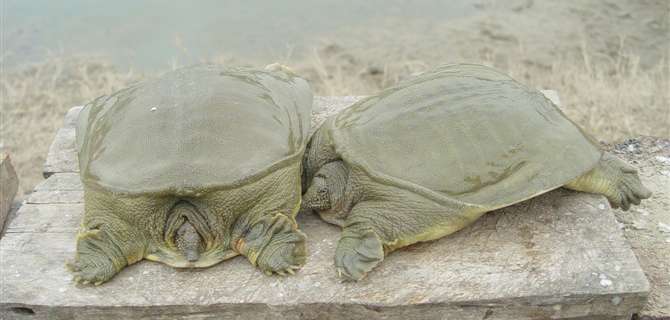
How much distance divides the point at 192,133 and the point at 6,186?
4.30ft

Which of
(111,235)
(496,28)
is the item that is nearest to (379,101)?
(111,235)

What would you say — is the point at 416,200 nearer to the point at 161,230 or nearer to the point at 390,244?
the point at 390,244

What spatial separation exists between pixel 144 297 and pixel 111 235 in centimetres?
23

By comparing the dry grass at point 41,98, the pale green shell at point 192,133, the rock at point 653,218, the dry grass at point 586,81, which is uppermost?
Answer: the pale green shell at point 192,133

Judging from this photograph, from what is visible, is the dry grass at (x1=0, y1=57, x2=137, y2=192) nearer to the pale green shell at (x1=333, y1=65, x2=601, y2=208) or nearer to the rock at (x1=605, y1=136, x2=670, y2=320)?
the pale green shell at (x1=333, y1=65, x2=601, y2=208)

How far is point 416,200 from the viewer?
2098mm

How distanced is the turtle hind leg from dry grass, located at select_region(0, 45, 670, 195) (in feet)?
5.25

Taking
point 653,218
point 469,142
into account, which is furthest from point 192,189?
point 653,218

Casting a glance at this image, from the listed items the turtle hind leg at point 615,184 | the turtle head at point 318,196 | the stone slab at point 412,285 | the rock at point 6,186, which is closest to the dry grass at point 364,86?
the rock at point 6,186

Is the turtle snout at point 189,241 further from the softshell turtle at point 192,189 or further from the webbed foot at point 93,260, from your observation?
the webbed foot at point 93,260

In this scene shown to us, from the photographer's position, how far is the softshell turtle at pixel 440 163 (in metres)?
2.09

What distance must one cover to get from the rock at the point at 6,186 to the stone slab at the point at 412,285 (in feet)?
2.44

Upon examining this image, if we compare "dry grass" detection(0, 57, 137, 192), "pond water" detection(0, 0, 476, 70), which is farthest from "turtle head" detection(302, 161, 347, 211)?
"pond water" detection(0, 0, 476, 70)

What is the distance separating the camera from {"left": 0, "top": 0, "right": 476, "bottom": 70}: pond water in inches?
225
